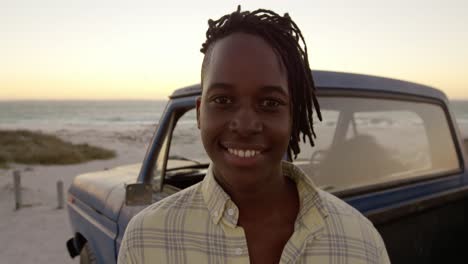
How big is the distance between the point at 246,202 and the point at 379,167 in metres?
1.32

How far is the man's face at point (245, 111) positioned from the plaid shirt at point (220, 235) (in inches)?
4.1

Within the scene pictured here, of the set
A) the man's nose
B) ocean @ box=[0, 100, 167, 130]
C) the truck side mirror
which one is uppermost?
the man's nose

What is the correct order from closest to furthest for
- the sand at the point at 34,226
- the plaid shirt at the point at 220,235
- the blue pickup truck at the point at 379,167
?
the plaid shirt at the point at 220,235 → the blue pickup truck at the point at 379,167 → the sand at the point at 34,226

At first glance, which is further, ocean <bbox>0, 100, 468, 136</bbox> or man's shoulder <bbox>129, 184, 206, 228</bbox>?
ocean <bbox>0, 100, 468, 136</bbox>

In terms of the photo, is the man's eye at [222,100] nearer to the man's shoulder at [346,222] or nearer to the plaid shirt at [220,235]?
the plaid shirt at [220,235]

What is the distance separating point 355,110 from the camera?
231 centimetres

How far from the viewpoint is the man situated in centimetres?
109

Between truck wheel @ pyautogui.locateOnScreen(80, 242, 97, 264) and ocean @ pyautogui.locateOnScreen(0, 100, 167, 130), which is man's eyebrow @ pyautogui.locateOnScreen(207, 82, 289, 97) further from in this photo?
ocean @ pyautogui.locateOnScreen(0, 100, 167, 130)

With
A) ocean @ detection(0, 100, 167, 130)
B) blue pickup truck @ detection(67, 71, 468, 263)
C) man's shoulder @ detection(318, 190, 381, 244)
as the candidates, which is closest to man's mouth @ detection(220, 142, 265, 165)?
man's shoulder @ detection(318, 190, 381, 244)

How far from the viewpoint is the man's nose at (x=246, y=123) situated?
110 cm

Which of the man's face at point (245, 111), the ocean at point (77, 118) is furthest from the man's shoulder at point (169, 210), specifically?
the ocean at point (77, 118)

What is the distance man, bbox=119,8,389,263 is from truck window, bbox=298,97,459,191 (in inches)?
35.5

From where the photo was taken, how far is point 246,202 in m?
1.21

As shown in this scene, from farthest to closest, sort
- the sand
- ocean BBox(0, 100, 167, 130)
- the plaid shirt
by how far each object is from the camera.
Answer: ocean BBox(0, 100, 167, 130), the sand, the plaid shirt
